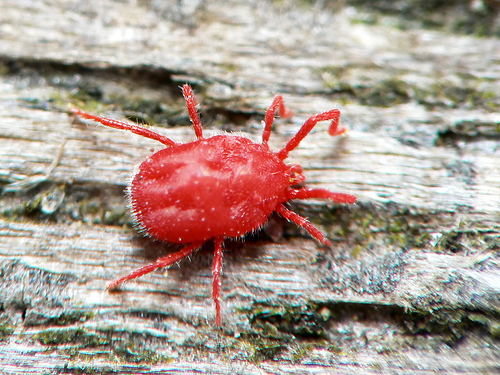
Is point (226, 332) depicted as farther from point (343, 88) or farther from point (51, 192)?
point (343, 88)

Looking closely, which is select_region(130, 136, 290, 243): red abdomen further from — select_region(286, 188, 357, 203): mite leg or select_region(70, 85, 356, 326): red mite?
select_region(286, 188, 357, 203): mite leg

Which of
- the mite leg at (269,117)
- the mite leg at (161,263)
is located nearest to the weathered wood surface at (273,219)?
the mite leg at (161,263)

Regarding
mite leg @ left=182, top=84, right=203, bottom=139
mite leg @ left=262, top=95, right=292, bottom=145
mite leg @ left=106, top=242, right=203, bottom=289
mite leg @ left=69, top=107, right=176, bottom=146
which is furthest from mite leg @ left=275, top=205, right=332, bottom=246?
mite leg @ left=69, top=107, right=176, bottom=146

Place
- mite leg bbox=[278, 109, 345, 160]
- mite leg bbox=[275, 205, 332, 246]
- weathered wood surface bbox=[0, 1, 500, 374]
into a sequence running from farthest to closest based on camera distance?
mite leg bbox=[278, 109, 345, 160], mite leg bbox=[275, 205, 332, 246], weathered wood surface bbox=[0, 1, 500, 374]

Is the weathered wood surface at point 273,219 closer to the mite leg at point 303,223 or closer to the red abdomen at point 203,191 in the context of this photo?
the mite leg at point 303,223

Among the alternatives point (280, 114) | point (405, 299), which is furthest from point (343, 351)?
point (280, 114)

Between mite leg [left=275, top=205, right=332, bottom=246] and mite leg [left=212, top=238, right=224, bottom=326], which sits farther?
mite leg [left=275, top=205, right=332, bottom=246]
